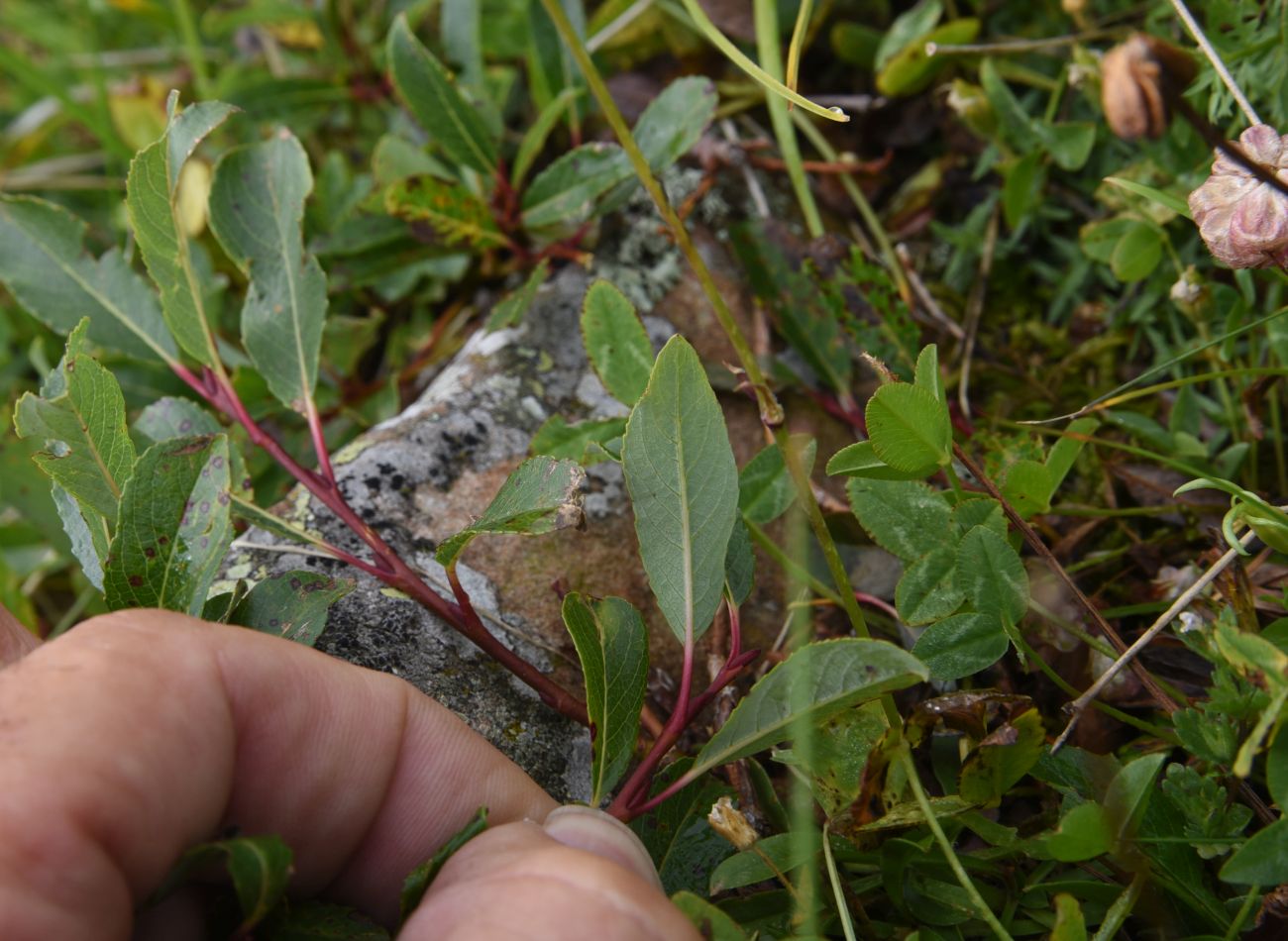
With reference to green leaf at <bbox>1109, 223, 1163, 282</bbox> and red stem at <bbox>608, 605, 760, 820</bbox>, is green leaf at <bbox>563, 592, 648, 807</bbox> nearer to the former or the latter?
red stem at <bbox>608, 605, 760, 820</bbox>

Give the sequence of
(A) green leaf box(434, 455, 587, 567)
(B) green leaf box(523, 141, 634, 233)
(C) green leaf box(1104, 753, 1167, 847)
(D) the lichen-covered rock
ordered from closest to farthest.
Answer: (C) green leaf box(1104, 753, 1167, 847) < (A) green leaf box(434, 455, 587, 567) < (D) the lichen-covered rock < (B) green leaf box(523, 141, 634, 233)

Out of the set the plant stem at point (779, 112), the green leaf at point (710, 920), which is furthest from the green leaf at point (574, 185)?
the green leaf at point (710, 920)

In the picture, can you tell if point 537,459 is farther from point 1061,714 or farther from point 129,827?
point 1061,714

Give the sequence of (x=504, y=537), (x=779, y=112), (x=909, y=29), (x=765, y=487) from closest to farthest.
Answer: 1. (x=765, y=487)
2. (x=504, y=537)
3. (x=779, y=112)
4. (x=909, y=29)

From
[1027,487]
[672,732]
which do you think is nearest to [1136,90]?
[1027,487]

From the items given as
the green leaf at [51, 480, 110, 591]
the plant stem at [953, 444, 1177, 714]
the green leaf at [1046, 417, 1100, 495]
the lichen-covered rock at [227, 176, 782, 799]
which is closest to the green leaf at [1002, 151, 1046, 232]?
the lichen-covered rock at [227, 176, 782, 799]

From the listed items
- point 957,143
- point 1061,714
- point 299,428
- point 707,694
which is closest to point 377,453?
point 299,428

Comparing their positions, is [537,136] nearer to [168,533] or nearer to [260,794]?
[168,533]
